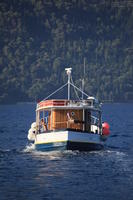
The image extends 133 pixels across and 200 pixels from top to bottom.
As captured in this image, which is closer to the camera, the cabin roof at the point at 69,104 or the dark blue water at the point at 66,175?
the dark blue water at the point at 66,175

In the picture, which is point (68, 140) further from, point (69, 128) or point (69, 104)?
point (69, 104)

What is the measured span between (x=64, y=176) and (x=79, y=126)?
14.7m

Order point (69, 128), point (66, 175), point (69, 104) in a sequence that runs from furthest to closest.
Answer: point (69, 104)
point (69, 128)
point (66, 175)

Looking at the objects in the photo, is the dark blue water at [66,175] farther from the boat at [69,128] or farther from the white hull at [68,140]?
the boat at [69,128]

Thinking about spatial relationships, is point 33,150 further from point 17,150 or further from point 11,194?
point 11,194

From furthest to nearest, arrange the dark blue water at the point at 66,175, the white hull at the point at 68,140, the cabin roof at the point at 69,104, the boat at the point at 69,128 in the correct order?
1. the cabin roof at the point at 69,104
2. the boat at the point at 69,128
3. the white hull at the point at 68,140
4. the dark blue water at the point at 66,175

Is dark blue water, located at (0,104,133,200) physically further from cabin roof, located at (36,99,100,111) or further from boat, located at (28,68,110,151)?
cabin roof, located at (36,99,100,111)

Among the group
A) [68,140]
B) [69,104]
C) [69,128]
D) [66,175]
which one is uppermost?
[69,104]

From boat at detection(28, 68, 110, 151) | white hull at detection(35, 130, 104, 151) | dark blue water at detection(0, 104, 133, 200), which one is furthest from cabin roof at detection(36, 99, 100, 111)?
dark blue water at detection(0, 104, 133, 200)

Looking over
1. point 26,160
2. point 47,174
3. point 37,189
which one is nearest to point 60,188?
point 37,189

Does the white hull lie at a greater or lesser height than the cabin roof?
lesser

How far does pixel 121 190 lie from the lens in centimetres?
4716

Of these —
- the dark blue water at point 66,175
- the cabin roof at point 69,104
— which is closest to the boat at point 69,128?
the cabin roof at point 69,104

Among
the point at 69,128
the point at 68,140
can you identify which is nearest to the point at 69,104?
the point at 69,128
